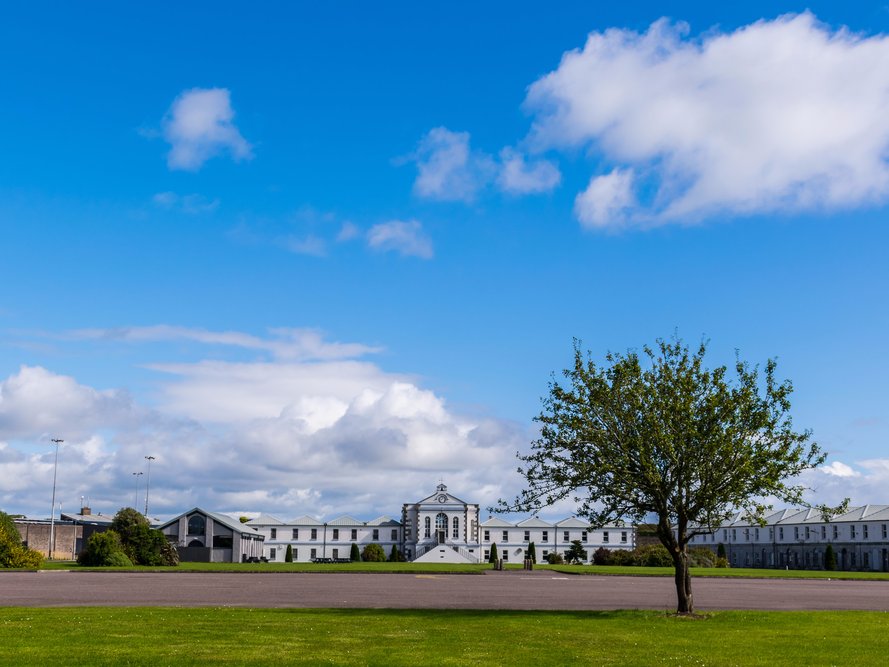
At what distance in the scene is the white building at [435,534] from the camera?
144 m

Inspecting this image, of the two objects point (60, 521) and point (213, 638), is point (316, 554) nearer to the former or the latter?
point (60, 521)

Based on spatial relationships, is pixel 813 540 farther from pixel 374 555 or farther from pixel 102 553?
pixel 102 553

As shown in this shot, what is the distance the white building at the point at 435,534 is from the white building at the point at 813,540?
2182cm

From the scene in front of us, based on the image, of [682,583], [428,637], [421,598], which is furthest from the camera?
[421,598]

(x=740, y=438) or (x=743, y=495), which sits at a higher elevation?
(x=740, y=438)

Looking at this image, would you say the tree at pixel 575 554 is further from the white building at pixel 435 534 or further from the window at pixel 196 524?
the window at pixel 196 524

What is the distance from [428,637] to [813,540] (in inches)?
5149

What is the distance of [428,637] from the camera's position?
69.2ft

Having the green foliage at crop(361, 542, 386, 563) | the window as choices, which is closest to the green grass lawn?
the window

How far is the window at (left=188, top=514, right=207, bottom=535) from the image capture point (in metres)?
120

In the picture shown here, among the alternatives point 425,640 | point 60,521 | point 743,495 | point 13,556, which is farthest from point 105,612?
point 60,521

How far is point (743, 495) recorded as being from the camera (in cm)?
2741

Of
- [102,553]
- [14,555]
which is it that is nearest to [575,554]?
[102,553]

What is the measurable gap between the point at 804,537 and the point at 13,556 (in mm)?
111997
